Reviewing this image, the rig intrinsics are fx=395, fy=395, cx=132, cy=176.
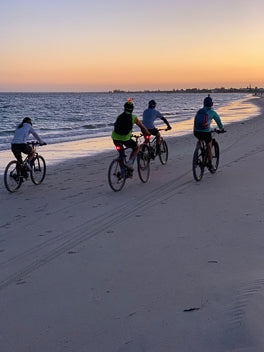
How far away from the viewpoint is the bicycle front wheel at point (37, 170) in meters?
9.57

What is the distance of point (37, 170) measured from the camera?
9742 millimetres

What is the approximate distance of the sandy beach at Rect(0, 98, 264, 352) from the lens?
303 centimetres

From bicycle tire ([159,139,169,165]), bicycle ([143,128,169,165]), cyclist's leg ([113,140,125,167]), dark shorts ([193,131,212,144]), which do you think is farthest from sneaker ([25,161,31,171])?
bicycle tire ([159,139,169,165])

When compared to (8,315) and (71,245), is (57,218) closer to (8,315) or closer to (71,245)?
(71,245)

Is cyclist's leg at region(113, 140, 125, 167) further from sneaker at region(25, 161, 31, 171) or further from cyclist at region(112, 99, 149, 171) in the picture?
sneaker at region(25, 161, 31, 171)

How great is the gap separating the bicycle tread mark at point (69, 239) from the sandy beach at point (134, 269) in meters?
0.02

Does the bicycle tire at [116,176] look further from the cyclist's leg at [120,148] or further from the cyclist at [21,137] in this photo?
the cyclist at [21,137]

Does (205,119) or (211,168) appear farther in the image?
(211,168)

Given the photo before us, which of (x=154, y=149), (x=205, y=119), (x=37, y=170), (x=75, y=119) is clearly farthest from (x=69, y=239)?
(x=75, y=119)

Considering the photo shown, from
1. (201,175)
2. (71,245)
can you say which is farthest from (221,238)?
(201,175)

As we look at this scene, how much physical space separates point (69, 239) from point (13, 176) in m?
3.94

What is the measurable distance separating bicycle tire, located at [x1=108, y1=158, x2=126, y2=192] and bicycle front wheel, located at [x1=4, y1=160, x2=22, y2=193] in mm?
2203

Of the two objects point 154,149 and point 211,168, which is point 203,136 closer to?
point 211,168

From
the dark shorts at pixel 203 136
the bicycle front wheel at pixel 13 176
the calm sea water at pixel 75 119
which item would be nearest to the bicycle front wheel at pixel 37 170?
the bicycle front wheel at pixel 13 176
